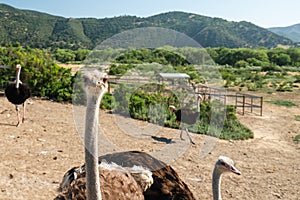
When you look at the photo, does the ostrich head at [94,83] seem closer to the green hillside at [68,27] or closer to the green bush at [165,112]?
the green bush at [165,112]

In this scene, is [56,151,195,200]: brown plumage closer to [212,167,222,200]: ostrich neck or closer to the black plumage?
[212,167,222,200]: ostrich neck

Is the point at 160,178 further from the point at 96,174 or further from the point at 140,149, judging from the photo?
the point at 140,149

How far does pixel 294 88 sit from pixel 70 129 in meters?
19.8

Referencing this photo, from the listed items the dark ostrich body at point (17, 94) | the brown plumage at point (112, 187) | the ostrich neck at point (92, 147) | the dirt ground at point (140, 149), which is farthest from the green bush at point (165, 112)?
the ostrich neck at point (92, 147)

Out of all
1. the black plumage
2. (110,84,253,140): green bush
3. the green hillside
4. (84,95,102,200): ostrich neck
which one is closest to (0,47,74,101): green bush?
(110,84,253,140): green bush

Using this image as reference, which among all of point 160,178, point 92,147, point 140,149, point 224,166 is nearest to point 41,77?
point 140,149

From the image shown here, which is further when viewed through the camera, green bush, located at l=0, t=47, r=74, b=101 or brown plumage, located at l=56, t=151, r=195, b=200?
green bush, located at l=0, t=47, r=74, b=101

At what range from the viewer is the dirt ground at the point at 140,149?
438 cm

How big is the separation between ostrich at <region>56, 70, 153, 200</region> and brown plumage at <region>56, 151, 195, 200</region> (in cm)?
6

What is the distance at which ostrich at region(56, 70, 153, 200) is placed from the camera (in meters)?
1.90

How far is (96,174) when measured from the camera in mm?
1928

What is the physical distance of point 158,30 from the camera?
5.28m

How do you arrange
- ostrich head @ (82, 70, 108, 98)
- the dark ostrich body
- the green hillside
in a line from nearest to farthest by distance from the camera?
1. ostrich head @ (82, 70, 108, 98)
2. the dark ostrich body
3. the green hillside

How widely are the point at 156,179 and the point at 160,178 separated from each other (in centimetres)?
4
